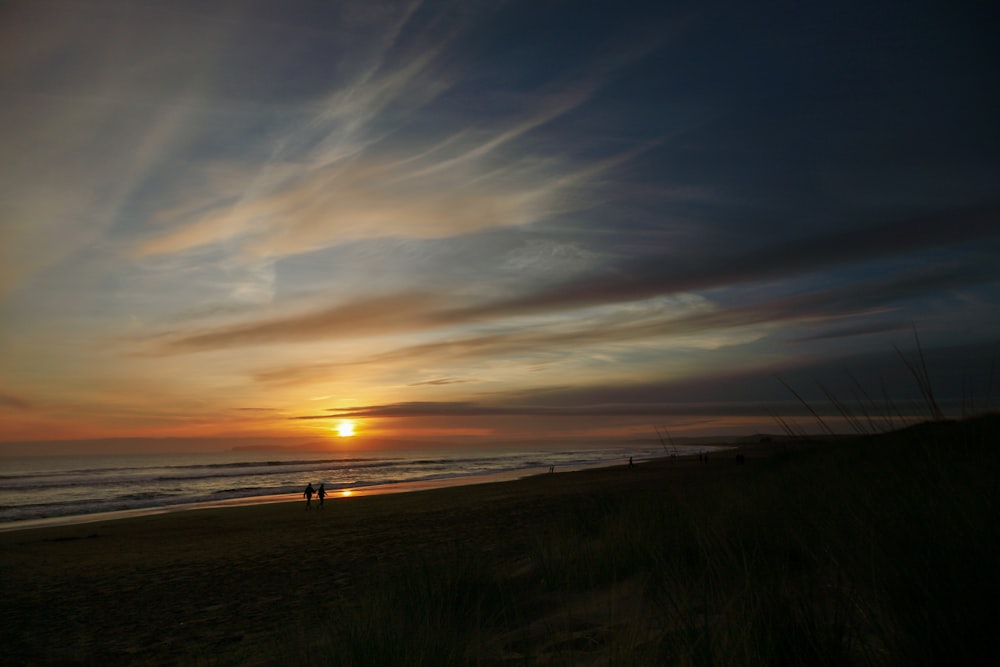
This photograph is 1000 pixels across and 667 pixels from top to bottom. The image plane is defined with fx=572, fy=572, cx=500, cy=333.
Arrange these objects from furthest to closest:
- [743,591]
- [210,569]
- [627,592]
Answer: [210,569]
[627,592]
[743,591]

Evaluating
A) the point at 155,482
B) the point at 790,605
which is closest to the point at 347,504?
the point at 790,605

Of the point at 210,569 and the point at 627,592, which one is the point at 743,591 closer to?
the point at 627,592

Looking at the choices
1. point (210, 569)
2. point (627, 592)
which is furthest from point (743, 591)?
point (210, 569)

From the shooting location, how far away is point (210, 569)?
12.9m

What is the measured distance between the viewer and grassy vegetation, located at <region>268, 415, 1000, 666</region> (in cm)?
274

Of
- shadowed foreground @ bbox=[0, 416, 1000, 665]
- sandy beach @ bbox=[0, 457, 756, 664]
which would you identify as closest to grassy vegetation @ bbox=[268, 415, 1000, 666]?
shadowed foreground @ bbox=[0, 416, 1000, 665]

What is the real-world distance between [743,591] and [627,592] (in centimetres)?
190

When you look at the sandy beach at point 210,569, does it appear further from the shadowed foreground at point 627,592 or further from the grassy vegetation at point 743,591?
the grassy vegetation at point 743,591

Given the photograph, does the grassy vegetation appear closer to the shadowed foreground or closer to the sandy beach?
the shadowed foreground

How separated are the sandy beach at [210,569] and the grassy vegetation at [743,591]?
126 cm

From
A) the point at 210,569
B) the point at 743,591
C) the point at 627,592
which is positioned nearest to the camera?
the point at 743,591

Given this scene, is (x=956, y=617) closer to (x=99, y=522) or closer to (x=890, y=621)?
(x=890, y=621)

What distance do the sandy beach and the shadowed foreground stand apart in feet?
0.27

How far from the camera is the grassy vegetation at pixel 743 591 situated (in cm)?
274
